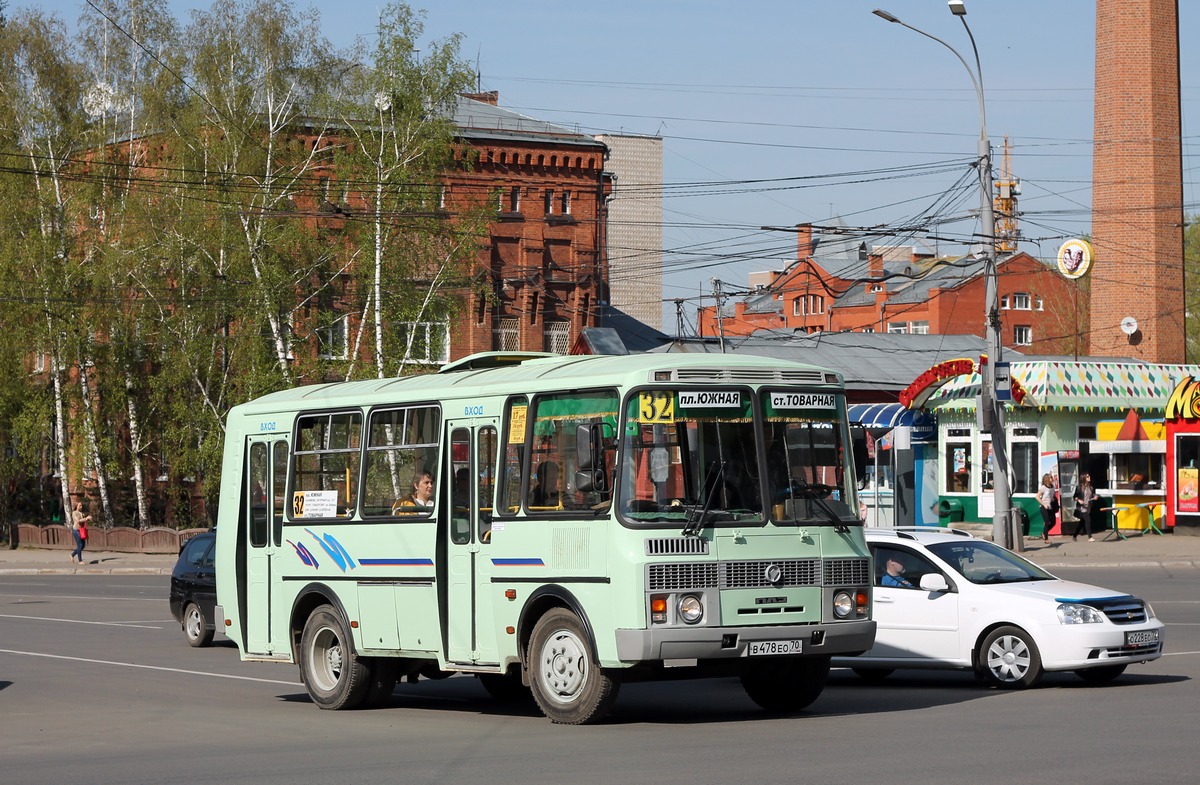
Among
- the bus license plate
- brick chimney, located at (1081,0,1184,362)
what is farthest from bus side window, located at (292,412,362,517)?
brick chimney, located at (1081,0,1184,362)

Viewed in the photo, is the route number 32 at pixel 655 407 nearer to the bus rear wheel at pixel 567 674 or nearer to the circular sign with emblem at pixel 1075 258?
the bus rear wheel at pixel 567 674

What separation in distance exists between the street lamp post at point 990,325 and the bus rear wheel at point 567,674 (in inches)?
899

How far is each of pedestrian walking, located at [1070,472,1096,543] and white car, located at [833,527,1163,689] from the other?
87.9 ft

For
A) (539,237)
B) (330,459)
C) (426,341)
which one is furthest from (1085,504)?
(330,459)

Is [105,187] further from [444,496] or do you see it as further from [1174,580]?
[444,496]

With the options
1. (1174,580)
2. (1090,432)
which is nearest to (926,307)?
(1090,432)

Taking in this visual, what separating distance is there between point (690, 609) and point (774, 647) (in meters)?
0.72

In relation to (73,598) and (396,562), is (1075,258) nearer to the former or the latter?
(73,598)

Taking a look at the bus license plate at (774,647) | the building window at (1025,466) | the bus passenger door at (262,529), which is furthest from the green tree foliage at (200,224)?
the bus license plate at (774,647)

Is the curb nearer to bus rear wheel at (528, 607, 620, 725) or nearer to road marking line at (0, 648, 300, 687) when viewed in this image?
road marking line at (0, 648, 300, 687)

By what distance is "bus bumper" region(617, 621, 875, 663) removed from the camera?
11188 millimetres

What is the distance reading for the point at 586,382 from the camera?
11.9 meters

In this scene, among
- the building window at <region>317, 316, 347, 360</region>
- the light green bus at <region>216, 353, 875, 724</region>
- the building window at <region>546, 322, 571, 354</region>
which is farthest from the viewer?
the building window at <region>546, 322, 571, 354</region>

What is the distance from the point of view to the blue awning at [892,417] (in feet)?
150
